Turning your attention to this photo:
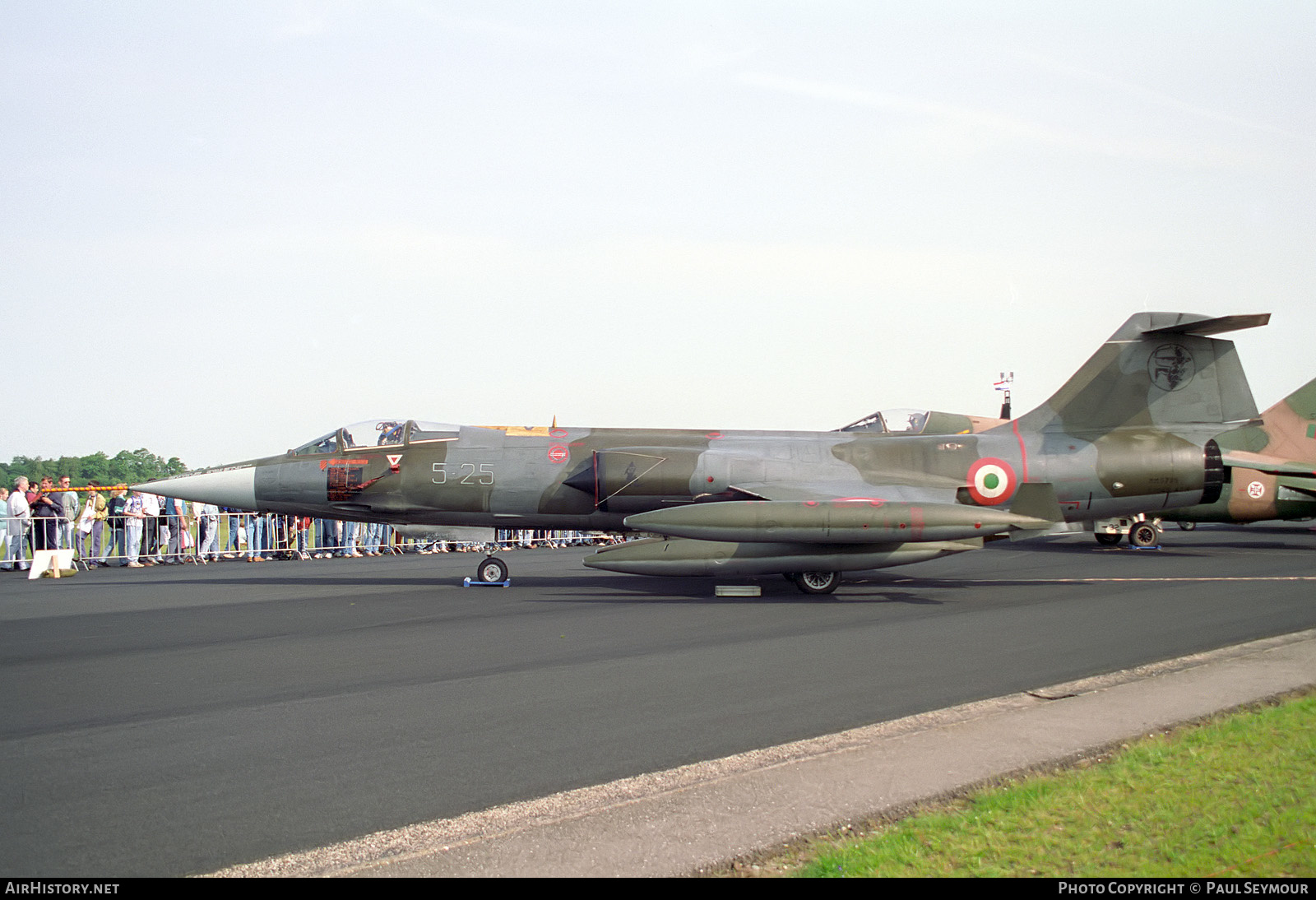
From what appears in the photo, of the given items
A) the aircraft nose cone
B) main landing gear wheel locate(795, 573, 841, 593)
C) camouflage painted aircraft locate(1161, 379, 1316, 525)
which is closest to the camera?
main landing gear wheel locate(795, 573, 841, 593)

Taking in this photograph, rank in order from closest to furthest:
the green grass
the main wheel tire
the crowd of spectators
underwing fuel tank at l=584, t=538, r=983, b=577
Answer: the green grass, underwing fuel tank at l=584, t=538, r=983, b=577, the crowd of spectators, the main wheel tire

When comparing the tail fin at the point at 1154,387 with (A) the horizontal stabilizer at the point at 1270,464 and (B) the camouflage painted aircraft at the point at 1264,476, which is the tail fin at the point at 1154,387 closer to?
(B) the camouflage painted aircraft at the point at 1264,476

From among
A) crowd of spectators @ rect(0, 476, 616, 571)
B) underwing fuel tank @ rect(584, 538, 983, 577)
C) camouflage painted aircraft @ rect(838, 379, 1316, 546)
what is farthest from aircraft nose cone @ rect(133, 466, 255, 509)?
camouflage painted aircraft @ rect(838, 379, 1316, 546)

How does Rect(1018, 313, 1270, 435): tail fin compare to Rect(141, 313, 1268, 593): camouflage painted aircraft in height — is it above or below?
above

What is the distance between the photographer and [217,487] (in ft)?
49.7

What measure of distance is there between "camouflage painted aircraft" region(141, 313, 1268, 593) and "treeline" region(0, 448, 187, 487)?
1834 inches

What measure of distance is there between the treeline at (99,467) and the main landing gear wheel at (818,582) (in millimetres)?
51482

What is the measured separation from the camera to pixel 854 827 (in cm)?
414

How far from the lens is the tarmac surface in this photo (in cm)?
426

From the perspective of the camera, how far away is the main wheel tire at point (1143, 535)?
72.8 ft

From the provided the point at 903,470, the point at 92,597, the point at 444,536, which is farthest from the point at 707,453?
the point at 92,597

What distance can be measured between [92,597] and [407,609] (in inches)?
220

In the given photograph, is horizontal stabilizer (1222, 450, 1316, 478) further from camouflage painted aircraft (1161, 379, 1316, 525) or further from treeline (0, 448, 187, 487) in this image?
Answer: treeline (0, 448, 187, 487)

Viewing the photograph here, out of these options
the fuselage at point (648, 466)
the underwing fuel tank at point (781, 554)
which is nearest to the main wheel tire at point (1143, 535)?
the fuselage at point (648, 466)
